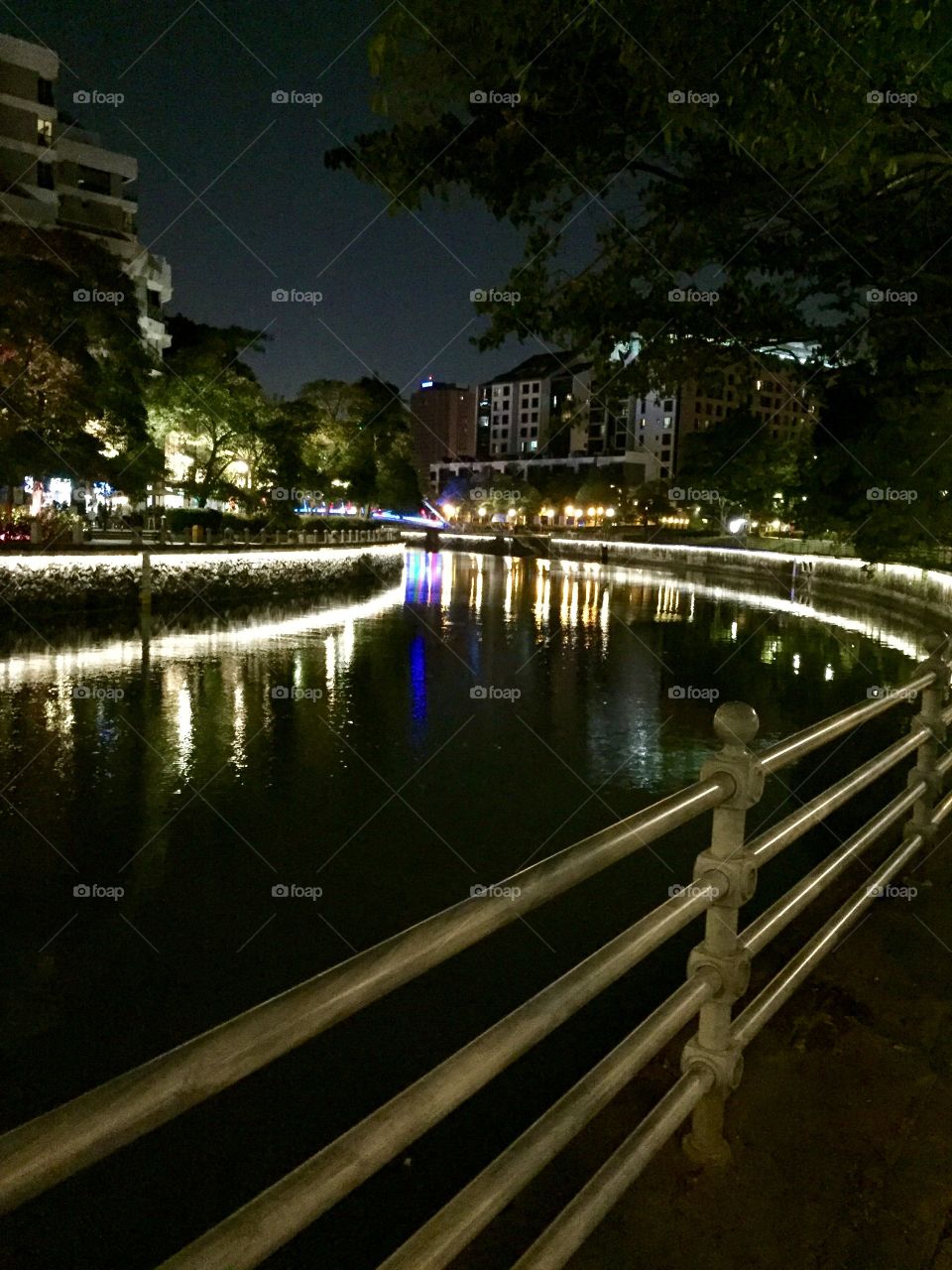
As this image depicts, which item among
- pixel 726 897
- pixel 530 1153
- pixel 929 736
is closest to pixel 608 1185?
pixel 530 1153

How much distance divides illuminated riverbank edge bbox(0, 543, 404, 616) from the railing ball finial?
18.3 m

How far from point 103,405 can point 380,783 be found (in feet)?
66.5

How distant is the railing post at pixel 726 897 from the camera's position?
90.0 inches

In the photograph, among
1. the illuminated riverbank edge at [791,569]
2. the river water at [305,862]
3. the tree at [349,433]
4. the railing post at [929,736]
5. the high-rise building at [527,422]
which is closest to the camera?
the river water at [305,862]

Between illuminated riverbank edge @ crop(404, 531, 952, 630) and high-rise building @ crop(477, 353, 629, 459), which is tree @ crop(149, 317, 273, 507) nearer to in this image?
illuminated riverbank edge @ crop(404, 531, 952, 630)

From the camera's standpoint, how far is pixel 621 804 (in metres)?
7.83

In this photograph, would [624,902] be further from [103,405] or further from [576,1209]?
[103,405]

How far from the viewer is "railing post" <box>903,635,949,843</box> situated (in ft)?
14.2

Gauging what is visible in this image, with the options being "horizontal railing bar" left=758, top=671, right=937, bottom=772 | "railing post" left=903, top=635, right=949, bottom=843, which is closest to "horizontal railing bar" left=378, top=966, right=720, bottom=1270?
"horizontal railing bar" left=758, top=671, right=937, bottom=772

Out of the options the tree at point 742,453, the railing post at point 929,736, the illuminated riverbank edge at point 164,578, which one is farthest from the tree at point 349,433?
the railing post at point 929,736

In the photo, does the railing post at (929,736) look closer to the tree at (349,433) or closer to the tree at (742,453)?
the tree at (742,453)

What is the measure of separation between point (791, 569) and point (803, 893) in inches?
1632

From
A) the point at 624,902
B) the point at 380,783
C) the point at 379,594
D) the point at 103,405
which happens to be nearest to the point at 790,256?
the point at 624,902

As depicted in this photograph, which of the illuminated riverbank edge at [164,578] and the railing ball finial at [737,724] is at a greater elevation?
the railing ball finial at [737,724]
